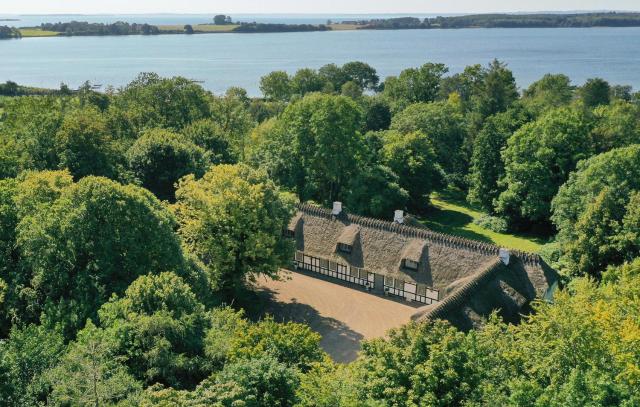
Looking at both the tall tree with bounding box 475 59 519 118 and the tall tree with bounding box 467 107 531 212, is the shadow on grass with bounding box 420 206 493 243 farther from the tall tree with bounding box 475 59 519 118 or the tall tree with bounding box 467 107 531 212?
the tall tree with bounding box 475 59 519 118

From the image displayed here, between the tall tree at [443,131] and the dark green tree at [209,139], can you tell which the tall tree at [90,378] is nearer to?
the dark green tree at [209,139]

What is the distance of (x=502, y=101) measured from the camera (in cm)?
7194

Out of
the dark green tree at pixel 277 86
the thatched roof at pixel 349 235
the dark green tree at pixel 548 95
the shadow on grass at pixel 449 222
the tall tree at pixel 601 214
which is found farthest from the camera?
the dark green tree at pixel 277 86

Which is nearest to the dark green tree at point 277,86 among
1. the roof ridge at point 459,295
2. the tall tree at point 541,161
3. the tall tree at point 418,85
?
the tall tree at point 418,85

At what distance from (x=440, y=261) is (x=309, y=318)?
909 centimetres

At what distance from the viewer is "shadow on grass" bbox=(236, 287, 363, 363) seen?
34094 mm

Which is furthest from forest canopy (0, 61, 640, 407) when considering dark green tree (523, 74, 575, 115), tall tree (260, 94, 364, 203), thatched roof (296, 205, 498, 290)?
thatched roof (296, 205, 498, 290)

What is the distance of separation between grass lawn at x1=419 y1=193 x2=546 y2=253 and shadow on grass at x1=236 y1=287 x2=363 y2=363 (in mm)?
17703

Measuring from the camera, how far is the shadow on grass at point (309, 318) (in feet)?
112

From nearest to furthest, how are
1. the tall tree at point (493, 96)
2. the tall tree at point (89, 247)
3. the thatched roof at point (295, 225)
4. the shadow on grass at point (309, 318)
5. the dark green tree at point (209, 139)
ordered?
the tall tree at point (89, 247)
the shadow on grass at point (309, 318)
the thatched roof at point (295, 225)
the dark green tree at point (209, 139)
the tall tree at point (493, 96)

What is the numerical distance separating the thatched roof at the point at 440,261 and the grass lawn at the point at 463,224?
1086 centimetres

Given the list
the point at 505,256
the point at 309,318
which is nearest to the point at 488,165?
the point at 505,256

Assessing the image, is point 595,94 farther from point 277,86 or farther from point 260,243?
point 260,243

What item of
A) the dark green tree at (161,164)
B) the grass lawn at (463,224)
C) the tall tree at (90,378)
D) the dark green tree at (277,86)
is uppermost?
the dark green tree at (277,86)
